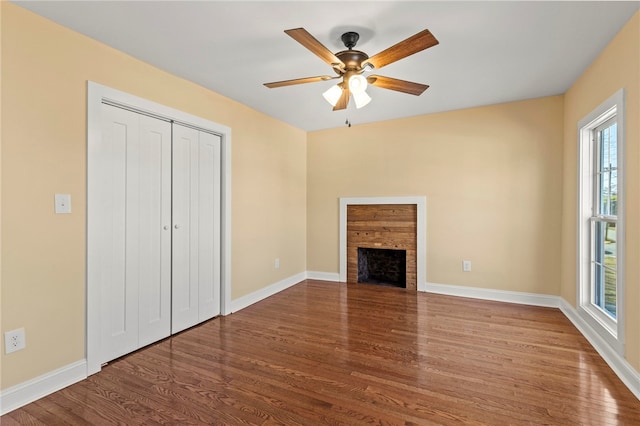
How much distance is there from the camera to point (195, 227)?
308 cm

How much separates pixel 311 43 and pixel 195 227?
2.07 m

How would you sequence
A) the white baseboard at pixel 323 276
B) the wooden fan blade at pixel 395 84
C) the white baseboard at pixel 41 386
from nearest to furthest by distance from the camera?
the white baseboard at pixel 41 386
the wooden fan blade at pixel 395 84
the white baseboard at pixel 323 276

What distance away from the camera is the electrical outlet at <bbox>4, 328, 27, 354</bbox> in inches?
70.4

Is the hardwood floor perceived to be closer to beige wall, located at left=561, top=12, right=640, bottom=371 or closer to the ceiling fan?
beige wall, located at left=561, top=12, right=640, bottom=371

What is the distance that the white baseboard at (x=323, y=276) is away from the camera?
4793mm

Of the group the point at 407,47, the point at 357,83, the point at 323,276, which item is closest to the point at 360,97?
the point at 357,83

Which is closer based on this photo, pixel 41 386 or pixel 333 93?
pixel 41 386

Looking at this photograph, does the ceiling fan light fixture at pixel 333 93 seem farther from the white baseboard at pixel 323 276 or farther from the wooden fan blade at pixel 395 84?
the white baseboard at pixel 323 276

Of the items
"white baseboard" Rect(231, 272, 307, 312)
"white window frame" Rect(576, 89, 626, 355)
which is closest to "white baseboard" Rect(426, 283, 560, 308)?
"white window frame" Rect(576, 89, 626, 355)

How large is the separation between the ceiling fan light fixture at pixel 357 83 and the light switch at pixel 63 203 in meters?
2.05

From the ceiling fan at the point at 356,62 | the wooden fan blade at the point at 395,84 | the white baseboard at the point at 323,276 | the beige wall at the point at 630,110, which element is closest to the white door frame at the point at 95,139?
the ceiling fan at the point at 356,62

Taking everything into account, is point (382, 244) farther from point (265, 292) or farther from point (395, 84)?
point (395, 84)

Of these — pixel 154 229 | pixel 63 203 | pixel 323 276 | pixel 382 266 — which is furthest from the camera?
pixel 323 276

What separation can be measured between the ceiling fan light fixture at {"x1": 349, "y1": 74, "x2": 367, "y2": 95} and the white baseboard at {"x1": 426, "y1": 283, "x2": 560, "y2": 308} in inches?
115
